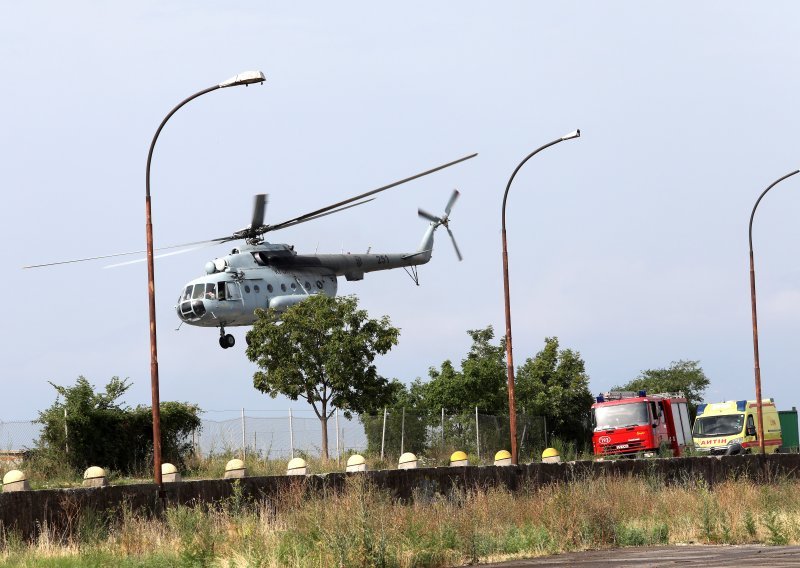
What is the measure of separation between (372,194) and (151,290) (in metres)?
20.1

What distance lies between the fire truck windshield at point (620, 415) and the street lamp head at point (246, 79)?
89.9 ft

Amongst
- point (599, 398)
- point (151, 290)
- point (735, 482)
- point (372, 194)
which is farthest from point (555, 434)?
point (151, 290)

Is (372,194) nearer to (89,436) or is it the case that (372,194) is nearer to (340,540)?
(89,436)

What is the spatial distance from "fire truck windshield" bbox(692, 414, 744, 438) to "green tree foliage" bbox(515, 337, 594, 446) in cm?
864

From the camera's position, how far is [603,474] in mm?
32250

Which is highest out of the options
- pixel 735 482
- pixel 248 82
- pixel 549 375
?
pixel 248 82

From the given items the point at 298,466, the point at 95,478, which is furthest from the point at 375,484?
the point at 95,478

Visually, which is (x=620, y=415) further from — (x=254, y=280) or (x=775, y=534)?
(x=775, y=534)

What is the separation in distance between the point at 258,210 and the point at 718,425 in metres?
19.5

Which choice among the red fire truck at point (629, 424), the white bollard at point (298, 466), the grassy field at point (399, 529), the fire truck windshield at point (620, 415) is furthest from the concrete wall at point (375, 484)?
the fire truck windshield at point (620, 415)

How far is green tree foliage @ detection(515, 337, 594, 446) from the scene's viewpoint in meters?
60.4

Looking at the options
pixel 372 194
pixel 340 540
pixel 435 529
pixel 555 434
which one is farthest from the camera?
pixel 555 434

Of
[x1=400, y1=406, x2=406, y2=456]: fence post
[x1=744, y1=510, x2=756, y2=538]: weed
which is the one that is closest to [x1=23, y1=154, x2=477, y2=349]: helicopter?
[x1=400, y1=406, x2=406, y2=456]: fence post

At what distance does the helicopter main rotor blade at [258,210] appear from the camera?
5094 centimetres
